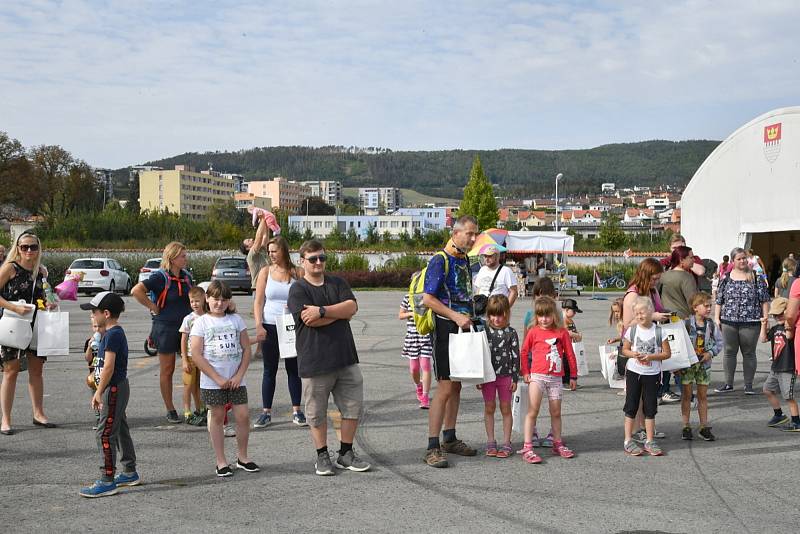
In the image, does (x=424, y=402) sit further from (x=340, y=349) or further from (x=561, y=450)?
(x=340, y=349)

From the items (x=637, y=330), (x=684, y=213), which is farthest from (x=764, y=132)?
(x=637, y=330)

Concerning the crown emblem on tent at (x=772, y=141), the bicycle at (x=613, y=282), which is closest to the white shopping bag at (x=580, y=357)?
the crown emblem on tent at (x=772, y=141)

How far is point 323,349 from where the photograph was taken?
6168mm

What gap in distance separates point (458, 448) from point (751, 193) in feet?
91.9

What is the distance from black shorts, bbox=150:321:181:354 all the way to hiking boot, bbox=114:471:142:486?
2.09 meters

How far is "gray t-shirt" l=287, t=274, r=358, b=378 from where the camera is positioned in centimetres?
615

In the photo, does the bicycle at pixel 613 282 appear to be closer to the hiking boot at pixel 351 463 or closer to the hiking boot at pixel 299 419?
the hiking boot at pixel 299 419

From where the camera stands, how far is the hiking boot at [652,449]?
6.86 m

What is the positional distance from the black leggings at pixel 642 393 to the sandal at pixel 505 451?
3.63ft

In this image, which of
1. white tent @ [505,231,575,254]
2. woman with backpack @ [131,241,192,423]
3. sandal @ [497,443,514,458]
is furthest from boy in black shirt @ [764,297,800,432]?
white tent @ [505,231,575,254]

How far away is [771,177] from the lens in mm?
29750

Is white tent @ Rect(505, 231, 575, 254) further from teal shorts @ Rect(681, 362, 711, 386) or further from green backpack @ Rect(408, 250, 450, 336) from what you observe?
green backpack @ Rect(408, 250, 450, 336)

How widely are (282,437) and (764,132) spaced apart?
1101 inches

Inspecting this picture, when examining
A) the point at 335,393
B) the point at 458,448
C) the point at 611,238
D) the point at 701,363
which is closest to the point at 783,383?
the point at 701,363
